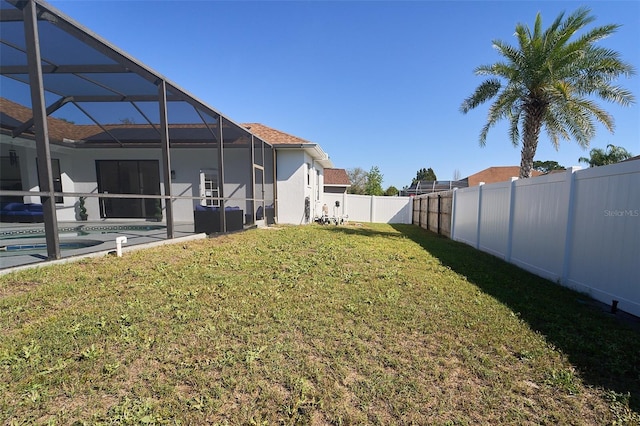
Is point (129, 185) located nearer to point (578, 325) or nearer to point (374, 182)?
point (578, 325)

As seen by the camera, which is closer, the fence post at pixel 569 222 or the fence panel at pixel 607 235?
the fence panel at pixel 607 235

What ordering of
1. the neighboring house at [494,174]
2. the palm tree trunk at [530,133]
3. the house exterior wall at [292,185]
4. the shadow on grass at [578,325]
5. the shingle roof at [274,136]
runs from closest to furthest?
the shadow on grass at [578,325] < the palm tree trunk at [530,133] < the shingle roof at [274,136] < the house exterior wall at [292,185] < the neighboring house at [494,174]

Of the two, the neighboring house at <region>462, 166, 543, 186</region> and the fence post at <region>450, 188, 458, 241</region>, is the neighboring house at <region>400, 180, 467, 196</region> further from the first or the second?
the fence post at <region>450, 188, 458, 241</region>

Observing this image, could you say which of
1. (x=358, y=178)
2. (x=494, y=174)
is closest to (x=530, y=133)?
(x=494, y=174)

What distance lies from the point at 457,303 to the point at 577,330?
1.15 meters

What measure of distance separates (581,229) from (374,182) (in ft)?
144

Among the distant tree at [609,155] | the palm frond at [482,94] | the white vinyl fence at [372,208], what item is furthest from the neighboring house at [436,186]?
the palm frond at [482,94]

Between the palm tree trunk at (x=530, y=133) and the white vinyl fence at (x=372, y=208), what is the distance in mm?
10525

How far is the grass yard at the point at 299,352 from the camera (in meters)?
1.80

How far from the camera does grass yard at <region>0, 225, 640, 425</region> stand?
180 cm

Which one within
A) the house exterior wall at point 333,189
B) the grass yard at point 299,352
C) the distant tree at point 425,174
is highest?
the distant tree at point 425,174

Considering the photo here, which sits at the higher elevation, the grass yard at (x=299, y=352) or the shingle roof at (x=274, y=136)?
the shingle roof at (x=274, y=136)

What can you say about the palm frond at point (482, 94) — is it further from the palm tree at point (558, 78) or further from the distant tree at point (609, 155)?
the distant tree at point (609, 155)

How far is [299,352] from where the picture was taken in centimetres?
241
